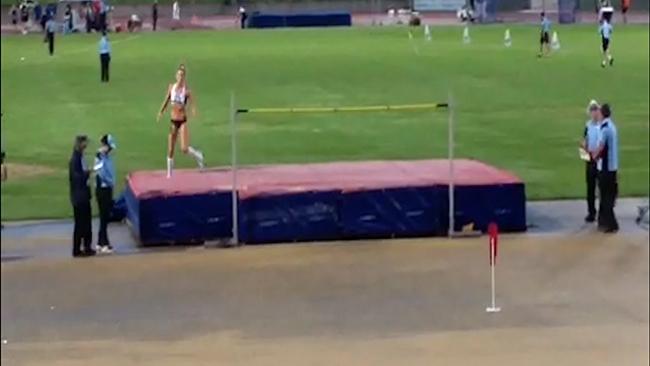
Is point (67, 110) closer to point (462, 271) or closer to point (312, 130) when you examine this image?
point (312, 130)

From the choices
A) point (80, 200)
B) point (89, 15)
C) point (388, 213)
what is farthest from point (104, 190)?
point (89, 15)

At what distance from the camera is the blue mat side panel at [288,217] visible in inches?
572

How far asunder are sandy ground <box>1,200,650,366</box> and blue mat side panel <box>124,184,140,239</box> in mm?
245

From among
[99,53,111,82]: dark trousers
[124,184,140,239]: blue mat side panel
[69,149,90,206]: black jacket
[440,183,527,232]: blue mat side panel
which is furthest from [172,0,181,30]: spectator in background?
[99,53,111,82]: dark trousers

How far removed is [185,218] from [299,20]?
25.2 feet

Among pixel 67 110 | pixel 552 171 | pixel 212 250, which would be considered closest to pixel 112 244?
pixel 212 250

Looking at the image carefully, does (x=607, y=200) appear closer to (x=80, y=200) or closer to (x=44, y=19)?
(x=80, y=200)

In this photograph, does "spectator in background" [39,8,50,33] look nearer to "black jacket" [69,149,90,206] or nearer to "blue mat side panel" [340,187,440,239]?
"black jacket" [69,149,90,206]

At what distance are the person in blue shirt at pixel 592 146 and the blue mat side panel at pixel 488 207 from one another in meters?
0.74

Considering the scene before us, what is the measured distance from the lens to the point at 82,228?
1375cm

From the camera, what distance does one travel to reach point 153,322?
10664 millimetres

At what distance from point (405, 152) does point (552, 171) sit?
2.59m

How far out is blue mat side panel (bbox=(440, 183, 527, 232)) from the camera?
14.8 m

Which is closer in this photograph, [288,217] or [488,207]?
[288,217]
